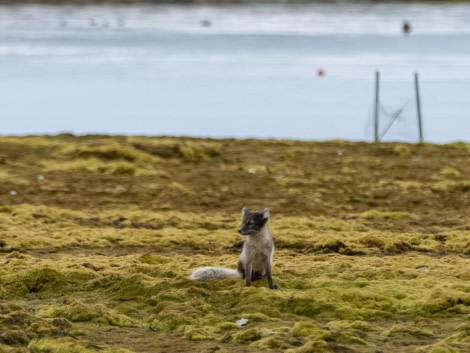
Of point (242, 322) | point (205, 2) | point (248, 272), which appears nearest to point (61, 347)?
point (242, 322)

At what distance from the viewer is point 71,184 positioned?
19719 millimetres

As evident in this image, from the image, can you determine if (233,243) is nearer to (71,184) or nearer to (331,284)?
(331,284)

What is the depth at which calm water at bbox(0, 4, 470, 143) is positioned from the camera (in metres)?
34.3

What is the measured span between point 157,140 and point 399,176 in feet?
23.5

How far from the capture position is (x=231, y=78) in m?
47.7

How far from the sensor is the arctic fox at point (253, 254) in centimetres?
1002

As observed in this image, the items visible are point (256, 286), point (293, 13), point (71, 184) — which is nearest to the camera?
point (256, 286)

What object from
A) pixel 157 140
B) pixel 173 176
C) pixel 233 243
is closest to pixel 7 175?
pixel 173 176

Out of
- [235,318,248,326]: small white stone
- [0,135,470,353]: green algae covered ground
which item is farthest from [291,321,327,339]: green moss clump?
[235,318,248,326]: small white stone

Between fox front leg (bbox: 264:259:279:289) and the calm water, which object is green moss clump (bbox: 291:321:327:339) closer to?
fox front leg (bbox: 264:259:279:289)

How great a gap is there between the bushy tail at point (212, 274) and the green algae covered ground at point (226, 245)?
178mm

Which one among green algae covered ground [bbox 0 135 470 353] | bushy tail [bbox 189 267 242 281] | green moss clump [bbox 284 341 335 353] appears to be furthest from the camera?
bushy tail [bbox 189 267 242 281]

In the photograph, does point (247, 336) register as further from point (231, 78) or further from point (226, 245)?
point (231, 78)

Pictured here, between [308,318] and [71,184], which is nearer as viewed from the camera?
[308,318]
